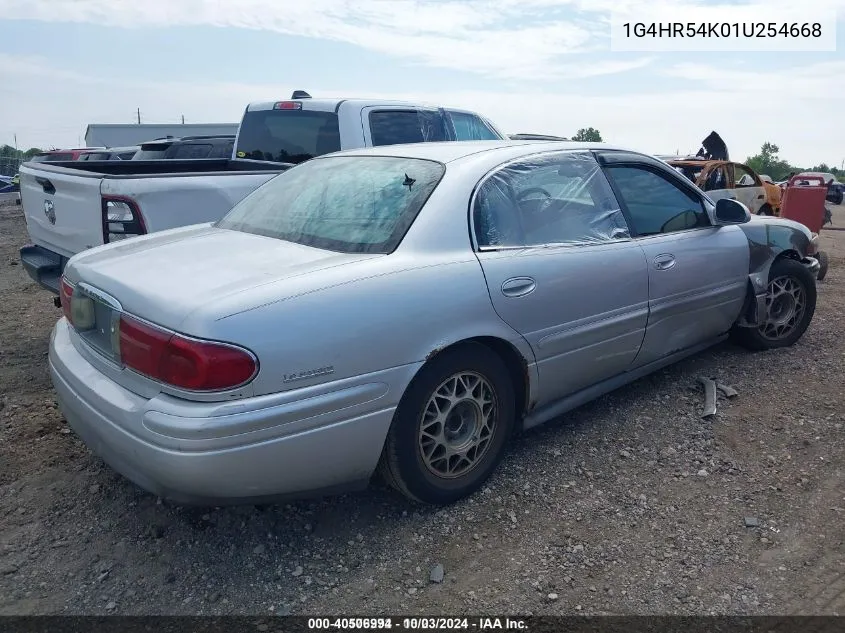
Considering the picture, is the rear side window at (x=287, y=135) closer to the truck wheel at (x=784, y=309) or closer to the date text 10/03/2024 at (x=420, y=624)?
the truck wheel at (x=784, y=309)

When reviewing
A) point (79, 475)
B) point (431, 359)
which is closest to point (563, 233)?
point (431, 359)

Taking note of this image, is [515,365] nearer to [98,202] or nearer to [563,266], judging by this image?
[563,266]

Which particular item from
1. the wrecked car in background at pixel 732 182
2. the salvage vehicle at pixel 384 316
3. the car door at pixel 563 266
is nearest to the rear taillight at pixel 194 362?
the salvage vehicle at pixel 384 316

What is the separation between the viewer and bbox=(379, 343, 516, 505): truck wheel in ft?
9.29

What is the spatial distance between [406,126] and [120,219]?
3110 millimetres

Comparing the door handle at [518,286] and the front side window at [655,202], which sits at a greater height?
the front side window at [655,202]

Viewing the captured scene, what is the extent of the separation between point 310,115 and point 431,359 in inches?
166

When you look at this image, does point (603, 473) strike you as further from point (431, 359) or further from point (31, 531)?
point (31, 531)

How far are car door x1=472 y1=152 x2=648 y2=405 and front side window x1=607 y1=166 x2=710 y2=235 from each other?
0.17m

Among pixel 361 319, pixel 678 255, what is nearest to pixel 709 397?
pixel 678 255

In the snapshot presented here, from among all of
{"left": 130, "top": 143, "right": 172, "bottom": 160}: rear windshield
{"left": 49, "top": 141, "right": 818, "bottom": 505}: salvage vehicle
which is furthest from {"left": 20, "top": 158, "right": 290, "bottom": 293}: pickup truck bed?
{"left": 130, "top": 143, "right": 172, "bottom": 160}: rear windshield

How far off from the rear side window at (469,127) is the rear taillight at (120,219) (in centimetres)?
369

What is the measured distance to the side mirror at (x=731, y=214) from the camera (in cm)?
442

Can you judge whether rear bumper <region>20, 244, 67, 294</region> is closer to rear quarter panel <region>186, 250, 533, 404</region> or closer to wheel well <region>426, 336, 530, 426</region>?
Answer: rear quarter panel <region>186, 250, 533, 404</region>
